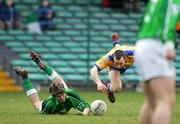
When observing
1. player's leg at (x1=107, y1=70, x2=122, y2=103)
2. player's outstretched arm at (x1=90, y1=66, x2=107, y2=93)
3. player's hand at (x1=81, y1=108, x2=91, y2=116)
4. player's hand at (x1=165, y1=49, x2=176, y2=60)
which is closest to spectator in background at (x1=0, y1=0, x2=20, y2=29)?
player's leg at (x1=107, y1=70, x2=122, y2=103)

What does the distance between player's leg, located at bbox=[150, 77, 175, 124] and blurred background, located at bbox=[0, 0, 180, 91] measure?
52.7ft

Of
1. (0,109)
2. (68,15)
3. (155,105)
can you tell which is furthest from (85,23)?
(155,105)

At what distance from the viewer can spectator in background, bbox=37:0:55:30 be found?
25594 mm

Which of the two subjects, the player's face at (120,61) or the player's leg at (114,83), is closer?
the player's face at (120,61)

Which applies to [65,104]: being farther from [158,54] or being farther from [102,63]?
[158,54]

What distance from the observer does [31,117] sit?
13.1 metres

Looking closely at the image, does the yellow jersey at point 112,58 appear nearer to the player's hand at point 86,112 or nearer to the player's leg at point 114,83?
the player's leg at point 114,83

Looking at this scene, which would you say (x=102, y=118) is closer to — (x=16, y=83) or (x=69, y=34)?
(x=16, y=83)

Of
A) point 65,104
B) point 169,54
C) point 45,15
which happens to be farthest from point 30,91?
point 45,15

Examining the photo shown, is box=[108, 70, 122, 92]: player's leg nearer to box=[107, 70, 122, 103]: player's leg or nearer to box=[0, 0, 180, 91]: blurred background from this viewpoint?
box=[107, 70, 122, 103]: player's leg

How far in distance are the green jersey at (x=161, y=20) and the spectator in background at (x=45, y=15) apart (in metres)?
17.5

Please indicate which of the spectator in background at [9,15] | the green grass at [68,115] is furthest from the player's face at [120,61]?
the spectator in background at [9,15]

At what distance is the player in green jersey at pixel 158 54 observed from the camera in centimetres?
800

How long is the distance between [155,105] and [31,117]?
17.4 feet
